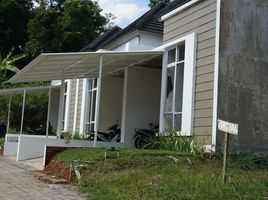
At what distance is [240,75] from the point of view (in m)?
14.2

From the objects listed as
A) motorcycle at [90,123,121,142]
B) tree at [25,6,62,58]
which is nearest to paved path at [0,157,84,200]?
motorcycle at [90,123,121,142]

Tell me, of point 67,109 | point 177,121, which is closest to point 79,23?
point 67,109

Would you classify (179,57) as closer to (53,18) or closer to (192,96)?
(192,96)

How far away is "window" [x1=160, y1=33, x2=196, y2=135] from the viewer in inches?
584

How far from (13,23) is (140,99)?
28500 millimetres

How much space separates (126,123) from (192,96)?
5.68m

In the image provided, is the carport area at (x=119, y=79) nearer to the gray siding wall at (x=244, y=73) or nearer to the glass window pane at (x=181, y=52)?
the glass window pane at (x=181, y=52)

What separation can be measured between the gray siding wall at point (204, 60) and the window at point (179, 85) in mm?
203

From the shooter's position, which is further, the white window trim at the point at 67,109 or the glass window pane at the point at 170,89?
the white window trim at the point at 67,109

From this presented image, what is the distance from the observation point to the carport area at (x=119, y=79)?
16.9m

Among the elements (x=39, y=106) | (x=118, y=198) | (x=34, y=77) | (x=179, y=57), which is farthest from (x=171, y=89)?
(x=39, y=106)

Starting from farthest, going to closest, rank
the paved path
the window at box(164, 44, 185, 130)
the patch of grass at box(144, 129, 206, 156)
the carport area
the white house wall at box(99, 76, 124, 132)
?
1. the white house wall at box(99, 76, 124, 132)
2. the carport area
3. the window at box(164, 44, 185, 130)
4. the patch of grass at box(144, 129, 206, 156)
5. the paved path

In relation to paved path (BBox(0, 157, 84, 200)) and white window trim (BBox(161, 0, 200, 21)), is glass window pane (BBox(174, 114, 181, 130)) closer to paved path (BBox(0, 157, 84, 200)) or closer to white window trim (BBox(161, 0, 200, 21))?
white window trim (BBox(161, 0, 200, 21))

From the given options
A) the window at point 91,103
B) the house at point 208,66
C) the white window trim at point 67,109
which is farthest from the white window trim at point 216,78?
the white window trim at point 67,109
